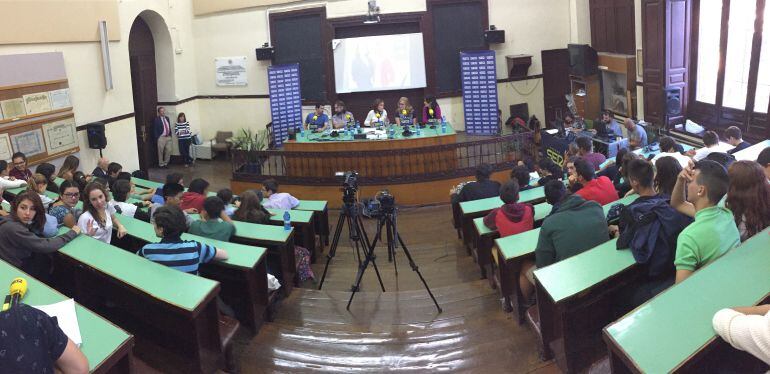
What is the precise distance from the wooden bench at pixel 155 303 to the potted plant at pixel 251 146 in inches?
264

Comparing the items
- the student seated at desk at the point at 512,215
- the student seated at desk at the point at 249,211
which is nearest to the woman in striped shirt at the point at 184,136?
the student seated at desk at the point at 249,211

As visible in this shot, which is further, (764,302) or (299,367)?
(299,367)

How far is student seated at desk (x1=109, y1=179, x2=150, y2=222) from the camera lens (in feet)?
20.8

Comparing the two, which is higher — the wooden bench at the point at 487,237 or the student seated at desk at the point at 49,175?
the student seated at desk at the point at 49,175

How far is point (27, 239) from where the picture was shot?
14.3 ft

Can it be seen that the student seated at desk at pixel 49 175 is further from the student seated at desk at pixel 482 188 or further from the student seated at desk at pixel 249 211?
the student seated at desk at pixel 482 188

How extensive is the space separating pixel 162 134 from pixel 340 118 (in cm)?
370

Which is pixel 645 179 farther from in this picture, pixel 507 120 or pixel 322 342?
pixel 507 120

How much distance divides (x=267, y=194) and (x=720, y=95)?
6.34m

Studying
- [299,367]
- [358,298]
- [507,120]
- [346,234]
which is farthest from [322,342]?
[507,120]

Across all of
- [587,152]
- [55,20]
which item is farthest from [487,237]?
[55,20]

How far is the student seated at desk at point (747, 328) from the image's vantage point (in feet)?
7.04

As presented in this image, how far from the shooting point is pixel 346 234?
8758 mm

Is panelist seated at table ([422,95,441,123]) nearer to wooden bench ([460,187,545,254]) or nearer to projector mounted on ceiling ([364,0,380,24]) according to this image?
projector mounted on ceiling ([364,0,380,24])
